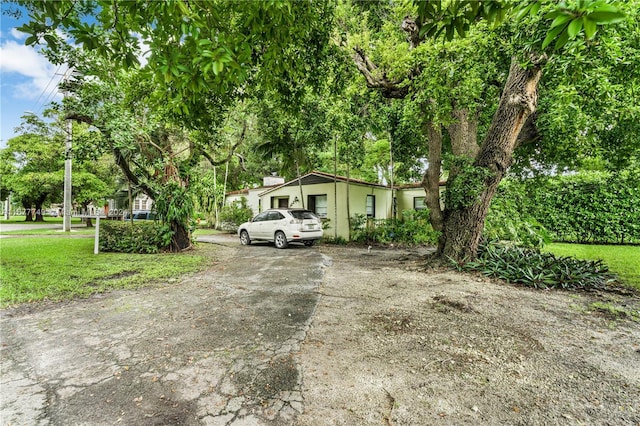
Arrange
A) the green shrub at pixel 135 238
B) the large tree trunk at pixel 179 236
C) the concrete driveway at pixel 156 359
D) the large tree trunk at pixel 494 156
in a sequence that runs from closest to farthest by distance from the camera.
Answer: the concrete driveway at pixel 156 359
the large tree trunk at pixel 494 156
the green shrub at pixel 135 238
the large tree trunk at pixel 179 236

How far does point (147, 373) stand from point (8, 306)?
3.48 m

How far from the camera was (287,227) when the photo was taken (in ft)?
37.0

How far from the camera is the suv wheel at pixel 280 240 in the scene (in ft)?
37.5

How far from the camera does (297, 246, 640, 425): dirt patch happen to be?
2072mm

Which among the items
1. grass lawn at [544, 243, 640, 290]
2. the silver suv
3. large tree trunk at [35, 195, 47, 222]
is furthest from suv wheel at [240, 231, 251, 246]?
large tree trunk at [35, 195, 47, 222]

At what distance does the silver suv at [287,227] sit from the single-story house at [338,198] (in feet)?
7.48

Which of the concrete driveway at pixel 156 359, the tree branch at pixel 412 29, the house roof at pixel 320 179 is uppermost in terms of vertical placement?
the tree branch at pixel 412 29

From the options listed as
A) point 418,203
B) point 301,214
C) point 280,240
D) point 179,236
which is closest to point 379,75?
point 301,214

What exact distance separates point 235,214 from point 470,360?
17.6 metres

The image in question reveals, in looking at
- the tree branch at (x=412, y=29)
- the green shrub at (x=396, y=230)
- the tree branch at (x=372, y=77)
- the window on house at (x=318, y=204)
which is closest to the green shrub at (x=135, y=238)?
the window on house at (x=318, y=204)

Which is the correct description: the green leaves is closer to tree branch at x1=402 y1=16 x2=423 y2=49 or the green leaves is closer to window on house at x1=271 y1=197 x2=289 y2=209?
tree branch at x1=402 y1=16 x2=423 y2=49

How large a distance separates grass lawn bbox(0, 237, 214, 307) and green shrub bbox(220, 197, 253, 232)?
896cm

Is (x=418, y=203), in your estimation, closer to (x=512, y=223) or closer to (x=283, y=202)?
(x=283, y=202)

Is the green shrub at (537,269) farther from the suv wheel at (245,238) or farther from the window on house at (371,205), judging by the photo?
the suv wheel at (245,238)
